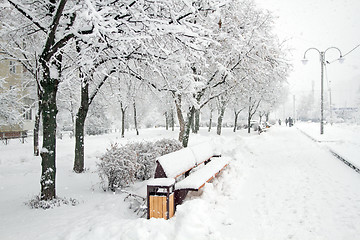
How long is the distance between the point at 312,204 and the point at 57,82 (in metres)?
6.54

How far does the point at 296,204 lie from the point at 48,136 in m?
5.91

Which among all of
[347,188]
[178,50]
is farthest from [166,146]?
[347,188]

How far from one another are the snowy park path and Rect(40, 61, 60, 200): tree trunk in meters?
4.04

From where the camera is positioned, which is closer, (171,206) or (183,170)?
(171,206)

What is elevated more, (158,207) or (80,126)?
(80,126)

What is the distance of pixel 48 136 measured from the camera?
606 centimetres

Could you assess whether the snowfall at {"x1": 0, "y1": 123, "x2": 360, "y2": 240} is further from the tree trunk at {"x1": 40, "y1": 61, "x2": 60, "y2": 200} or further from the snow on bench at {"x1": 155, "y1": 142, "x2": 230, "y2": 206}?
the tree trunk at {"x1": 40, "y1": 61, "x2": 60, "y2": 200}

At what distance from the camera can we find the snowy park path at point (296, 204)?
15.4 ft

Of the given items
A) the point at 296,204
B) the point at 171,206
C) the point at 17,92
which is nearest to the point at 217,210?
the point at 171,206

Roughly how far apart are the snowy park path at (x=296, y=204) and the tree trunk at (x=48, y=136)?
4.04 meters

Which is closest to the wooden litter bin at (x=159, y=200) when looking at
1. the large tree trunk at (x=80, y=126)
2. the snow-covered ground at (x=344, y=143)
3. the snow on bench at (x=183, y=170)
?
the snow on bench at (x=183, y=170)

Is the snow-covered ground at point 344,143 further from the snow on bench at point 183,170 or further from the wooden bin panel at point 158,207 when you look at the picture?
the wooden bin panel at point 158,207

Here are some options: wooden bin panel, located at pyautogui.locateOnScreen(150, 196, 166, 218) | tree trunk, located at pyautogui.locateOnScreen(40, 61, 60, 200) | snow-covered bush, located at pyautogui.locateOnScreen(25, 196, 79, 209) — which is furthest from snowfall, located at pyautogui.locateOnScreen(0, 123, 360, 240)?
tree trunk, located at pyautogui.locateOnScreen(40, 61, 60, 200)

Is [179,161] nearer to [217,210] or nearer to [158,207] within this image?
[217,210]
